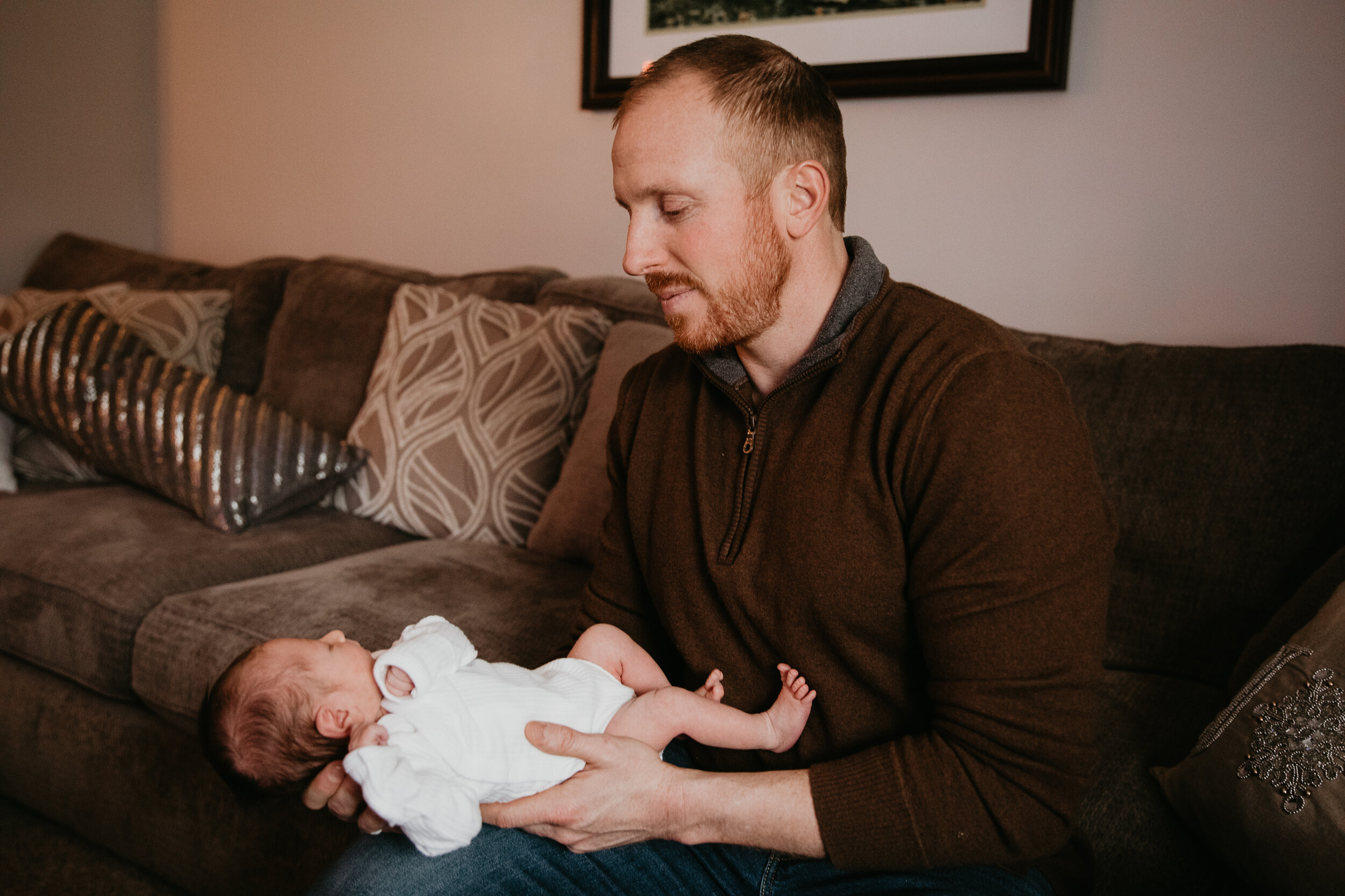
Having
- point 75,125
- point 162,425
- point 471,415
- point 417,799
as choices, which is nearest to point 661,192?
point 417,799

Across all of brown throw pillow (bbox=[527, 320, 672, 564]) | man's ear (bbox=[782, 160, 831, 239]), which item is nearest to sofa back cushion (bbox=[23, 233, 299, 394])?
brown throw pillow (bbox=[527, 320, 672, 564])

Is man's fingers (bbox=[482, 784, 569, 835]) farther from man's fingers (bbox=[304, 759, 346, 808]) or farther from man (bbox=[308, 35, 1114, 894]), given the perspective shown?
man's fingers (bbox=[304, 759, 346, 808])

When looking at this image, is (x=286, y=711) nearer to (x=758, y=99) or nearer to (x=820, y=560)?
(x=820, y=560)

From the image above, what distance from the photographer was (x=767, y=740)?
102 centimetres

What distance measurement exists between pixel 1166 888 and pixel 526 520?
1.28m

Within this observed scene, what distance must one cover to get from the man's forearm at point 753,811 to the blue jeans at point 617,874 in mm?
57

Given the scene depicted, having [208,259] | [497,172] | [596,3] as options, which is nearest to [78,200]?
[208,259]

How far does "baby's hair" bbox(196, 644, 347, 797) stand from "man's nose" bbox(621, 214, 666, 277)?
0.61 metres

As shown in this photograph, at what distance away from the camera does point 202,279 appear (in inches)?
109

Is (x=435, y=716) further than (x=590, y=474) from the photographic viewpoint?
No

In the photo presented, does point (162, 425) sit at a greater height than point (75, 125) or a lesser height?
lesser

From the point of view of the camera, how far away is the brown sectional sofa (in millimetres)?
1280

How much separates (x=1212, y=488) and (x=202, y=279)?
8.82 feet

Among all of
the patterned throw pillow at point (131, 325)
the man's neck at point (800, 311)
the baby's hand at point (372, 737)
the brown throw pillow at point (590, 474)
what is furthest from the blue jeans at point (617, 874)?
the patterned throw pillow at point (131, 325)
